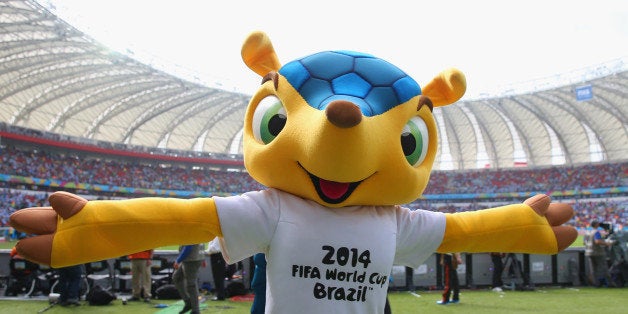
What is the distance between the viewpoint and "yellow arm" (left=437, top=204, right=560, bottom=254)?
2850 mm

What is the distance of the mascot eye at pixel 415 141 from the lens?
2541 millimetres

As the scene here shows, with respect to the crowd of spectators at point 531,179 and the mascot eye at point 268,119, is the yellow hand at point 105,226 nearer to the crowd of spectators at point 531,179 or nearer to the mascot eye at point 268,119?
the mascot eye at point 268,119

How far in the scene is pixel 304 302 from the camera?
2361mm

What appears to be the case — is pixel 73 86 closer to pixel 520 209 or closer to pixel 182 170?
pixel 182 170

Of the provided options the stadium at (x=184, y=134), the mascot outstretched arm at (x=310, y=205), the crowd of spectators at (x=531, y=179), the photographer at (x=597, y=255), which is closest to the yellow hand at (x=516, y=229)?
the mascot outstretched arm at (x=310, y=205)

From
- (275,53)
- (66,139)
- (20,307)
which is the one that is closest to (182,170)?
(66,139)

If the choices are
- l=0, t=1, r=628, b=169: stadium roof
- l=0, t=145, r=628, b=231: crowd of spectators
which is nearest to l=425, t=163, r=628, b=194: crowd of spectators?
l=0, t=145, r=628, b=231: crowd of spectators

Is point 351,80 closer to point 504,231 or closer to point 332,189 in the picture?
point 332,189

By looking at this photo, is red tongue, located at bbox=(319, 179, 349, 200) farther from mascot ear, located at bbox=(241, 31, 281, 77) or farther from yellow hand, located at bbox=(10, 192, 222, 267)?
mascot ear, located at bbox=(241, 31, 281, 77)

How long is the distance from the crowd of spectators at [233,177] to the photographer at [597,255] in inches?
1199

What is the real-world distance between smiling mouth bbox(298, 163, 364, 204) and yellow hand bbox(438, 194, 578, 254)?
807mm

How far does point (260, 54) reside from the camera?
2898 mm

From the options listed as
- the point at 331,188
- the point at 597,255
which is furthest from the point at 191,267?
Answer: the point at 597,255

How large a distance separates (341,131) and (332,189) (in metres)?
0.39
